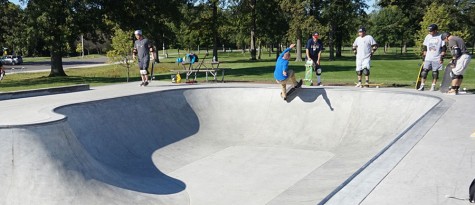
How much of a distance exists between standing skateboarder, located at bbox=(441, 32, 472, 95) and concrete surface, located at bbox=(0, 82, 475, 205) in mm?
1012

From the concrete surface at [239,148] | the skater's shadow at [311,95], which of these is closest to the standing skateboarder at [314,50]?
the skater's shadow at [311,95]

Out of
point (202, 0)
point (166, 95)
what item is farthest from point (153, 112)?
point (202, 0)

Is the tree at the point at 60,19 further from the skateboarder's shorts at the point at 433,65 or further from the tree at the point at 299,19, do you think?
the tree at the point at 299,19

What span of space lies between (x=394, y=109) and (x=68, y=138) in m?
8.08

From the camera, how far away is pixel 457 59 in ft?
37.8

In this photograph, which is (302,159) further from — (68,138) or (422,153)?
(68,138)

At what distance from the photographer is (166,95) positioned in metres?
12.2

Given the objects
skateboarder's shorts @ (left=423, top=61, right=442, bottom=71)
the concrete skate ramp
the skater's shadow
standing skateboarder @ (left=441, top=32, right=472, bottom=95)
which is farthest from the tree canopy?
standing skateboarder @ (left=441, top=32, right=472, bottom=95)

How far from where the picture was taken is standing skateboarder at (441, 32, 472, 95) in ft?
37.3

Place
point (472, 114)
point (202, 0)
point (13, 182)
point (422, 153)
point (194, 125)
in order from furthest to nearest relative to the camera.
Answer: point (202, 0), point (194, 125), point (472, 114), point (13, 182), point (422, 153)

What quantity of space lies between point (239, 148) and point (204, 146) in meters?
0.94

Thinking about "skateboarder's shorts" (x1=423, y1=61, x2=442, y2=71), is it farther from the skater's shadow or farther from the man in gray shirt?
the man in gray shirt

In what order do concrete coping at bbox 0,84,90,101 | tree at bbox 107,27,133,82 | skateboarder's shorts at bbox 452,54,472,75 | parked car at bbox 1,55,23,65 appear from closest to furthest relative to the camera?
skateboarder's shorts at bbox 452,54,472,75 → concrete coping at bbox 0,84,90,101 → tree at bbox 107,27,133,82 → parked car at bbox 1,55,23,65

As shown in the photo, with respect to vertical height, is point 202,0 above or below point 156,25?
above
